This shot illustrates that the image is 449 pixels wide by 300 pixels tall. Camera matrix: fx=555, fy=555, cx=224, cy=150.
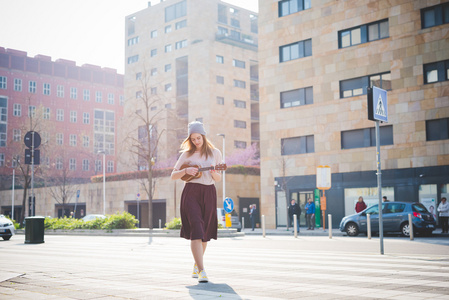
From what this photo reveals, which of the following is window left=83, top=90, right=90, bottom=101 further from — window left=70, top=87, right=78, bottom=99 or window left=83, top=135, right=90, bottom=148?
window left=83, top=135, right=90, bottom=148

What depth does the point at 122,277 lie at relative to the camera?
7430mm

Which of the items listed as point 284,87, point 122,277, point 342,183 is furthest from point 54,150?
point 122,277

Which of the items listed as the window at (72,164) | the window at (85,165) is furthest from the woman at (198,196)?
the window at (85,165)

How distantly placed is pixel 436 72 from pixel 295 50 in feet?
33.1

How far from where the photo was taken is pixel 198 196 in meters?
7.04

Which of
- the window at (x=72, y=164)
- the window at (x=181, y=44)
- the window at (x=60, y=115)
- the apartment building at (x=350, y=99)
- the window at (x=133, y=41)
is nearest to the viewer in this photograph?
the apartment building at (x=350, y=99)

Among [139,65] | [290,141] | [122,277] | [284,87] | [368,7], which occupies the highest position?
[139,65]

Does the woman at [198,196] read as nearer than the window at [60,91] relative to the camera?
Yes

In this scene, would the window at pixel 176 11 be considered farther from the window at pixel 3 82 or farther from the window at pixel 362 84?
the window at pixel 362 84

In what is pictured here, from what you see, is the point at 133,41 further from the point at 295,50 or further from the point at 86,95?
the point at 295,50

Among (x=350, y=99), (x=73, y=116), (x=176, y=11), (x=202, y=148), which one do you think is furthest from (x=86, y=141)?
(x=202, y=148)

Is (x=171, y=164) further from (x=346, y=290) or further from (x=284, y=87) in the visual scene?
(x=346, y=290)

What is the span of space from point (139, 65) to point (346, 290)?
7224cm

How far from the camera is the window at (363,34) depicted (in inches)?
1339
